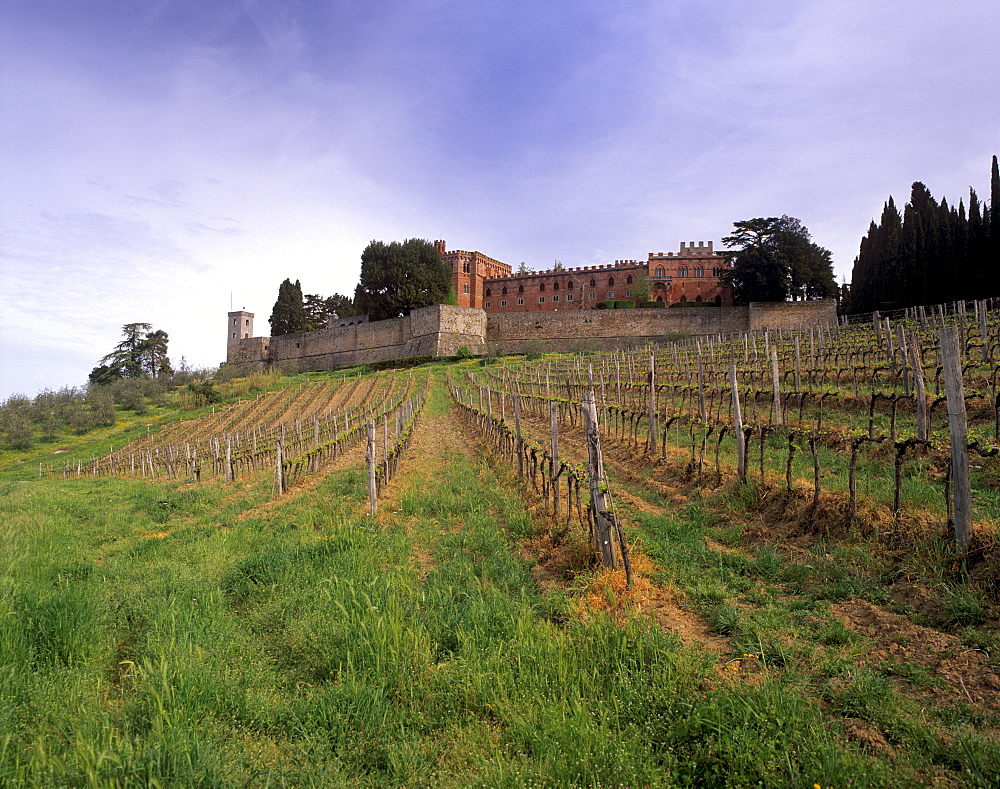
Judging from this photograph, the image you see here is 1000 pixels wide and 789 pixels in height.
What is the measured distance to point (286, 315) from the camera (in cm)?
6906

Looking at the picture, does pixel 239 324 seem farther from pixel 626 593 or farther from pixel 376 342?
pixel 626 593

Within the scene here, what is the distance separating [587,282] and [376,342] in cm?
3104

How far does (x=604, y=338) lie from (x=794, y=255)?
18.9 m

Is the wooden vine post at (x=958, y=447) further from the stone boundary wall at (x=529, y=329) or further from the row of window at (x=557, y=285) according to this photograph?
the row of window at (x=557, y=285)

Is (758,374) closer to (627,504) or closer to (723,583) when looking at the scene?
(627,504)

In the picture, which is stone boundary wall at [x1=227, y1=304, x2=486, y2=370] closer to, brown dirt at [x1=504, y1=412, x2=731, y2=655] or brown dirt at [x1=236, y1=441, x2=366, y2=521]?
brown dirt at [x1=236, y1=441, x2=366, y2=521]

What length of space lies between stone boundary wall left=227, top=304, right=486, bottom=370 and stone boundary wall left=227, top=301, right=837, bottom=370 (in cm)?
10

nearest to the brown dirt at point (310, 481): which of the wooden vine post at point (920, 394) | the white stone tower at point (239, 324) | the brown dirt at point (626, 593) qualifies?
the brown dirt at point (626, 593)

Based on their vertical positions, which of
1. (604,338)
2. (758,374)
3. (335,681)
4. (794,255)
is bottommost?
(335,681)

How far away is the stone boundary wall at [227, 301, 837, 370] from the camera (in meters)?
48.8

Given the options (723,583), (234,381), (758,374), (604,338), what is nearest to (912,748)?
(723,583)

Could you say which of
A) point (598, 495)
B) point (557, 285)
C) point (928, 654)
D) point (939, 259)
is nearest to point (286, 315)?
point (557, 285)

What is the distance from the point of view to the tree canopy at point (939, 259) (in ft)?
118

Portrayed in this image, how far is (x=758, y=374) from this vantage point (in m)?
18.9
